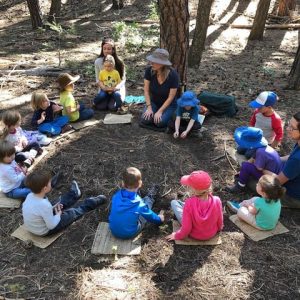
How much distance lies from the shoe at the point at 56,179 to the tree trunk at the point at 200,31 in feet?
20.6

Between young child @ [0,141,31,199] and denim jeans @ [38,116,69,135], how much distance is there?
4.80ft

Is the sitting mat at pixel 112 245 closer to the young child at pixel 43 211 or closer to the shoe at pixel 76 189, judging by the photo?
the young child at pixel 43 211

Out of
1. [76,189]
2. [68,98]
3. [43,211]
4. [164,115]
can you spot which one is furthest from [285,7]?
[43,211]

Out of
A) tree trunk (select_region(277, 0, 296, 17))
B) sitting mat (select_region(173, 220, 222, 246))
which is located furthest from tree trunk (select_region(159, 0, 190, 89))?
tree trunk (select_region(277, 0, 296, 17))

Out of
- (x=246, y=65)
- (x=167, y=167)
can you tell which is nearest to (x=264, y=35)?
(x=246, y=65)

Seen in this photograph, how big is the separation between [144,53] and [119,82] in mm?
4429

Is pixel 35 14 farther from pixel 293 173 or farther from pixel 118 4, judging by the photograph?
pixel 293 173

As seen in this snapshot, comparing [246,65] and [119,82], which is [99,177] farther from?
[246,65]

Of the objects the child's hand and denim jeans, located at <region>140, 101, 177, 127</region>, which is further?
denim jeans, located at <region>140, 101, 177, 127</region>

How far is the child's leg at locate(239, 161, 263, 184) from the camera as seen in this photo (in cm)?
470

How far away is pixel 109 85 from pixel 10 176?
3208mm

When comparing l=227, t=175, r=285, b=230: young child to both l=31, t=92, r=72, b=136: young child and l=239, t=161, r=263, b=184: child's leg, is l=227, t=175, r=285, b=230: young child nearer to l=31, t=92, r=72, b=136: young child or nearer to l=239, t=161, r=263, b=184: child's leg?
l=239, t=161, r=263, b=184: child's leg

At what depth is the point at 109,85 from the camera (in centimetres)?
731

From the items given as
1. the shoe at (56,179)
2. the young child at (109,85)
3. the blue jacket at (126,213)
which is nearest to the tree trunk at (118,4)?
the young child at (109,85)
